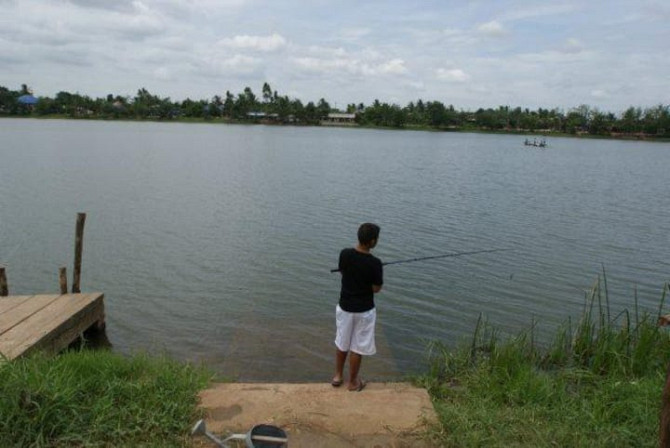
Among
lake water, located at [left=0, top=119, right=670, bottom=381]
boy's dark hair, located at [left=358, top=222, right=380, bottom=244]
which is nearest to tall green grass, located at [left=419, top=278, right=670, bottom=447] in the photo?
boy's dark hair, located at [left=358, top=222, right=380, bottom=244]

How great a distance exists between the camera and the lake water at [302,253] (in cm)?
981

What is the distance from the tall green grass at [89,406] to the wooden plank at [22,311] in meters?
2.48

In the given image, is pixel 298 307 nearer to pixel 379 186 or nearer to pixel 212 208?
pixel 212 208

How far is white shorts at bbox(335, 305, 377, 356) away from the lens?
5.62 metres

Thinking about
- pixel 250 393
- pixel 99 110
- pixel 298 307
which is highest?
pixel 99 110

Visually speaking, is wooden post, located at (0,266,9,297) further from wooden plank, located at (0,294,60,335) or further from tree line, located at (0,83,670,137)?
tree line, located at (0,83,670,137)

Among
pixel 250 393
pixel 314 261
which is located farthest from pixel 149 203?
pixel 250 393

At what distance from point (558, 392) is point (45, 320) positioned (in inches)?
275

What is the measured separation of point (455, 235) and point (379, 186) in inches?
459

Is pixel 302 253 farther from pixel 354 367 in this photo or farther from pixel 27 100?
pixel 27 100

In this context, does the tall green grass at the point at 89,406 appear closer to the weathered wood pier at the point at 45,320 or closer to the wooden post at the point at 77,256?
the weathered wood pier at the point at 45,320

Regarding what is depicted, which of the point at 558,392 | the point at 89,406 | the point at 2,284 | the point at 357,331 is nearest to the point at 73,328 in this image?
the point at 2,284

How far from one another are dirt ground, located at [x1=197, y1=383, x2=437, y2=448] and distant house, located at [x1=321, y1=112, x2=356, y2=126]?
14510 centimetres

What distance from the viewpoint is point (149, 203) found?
71.1 ft
